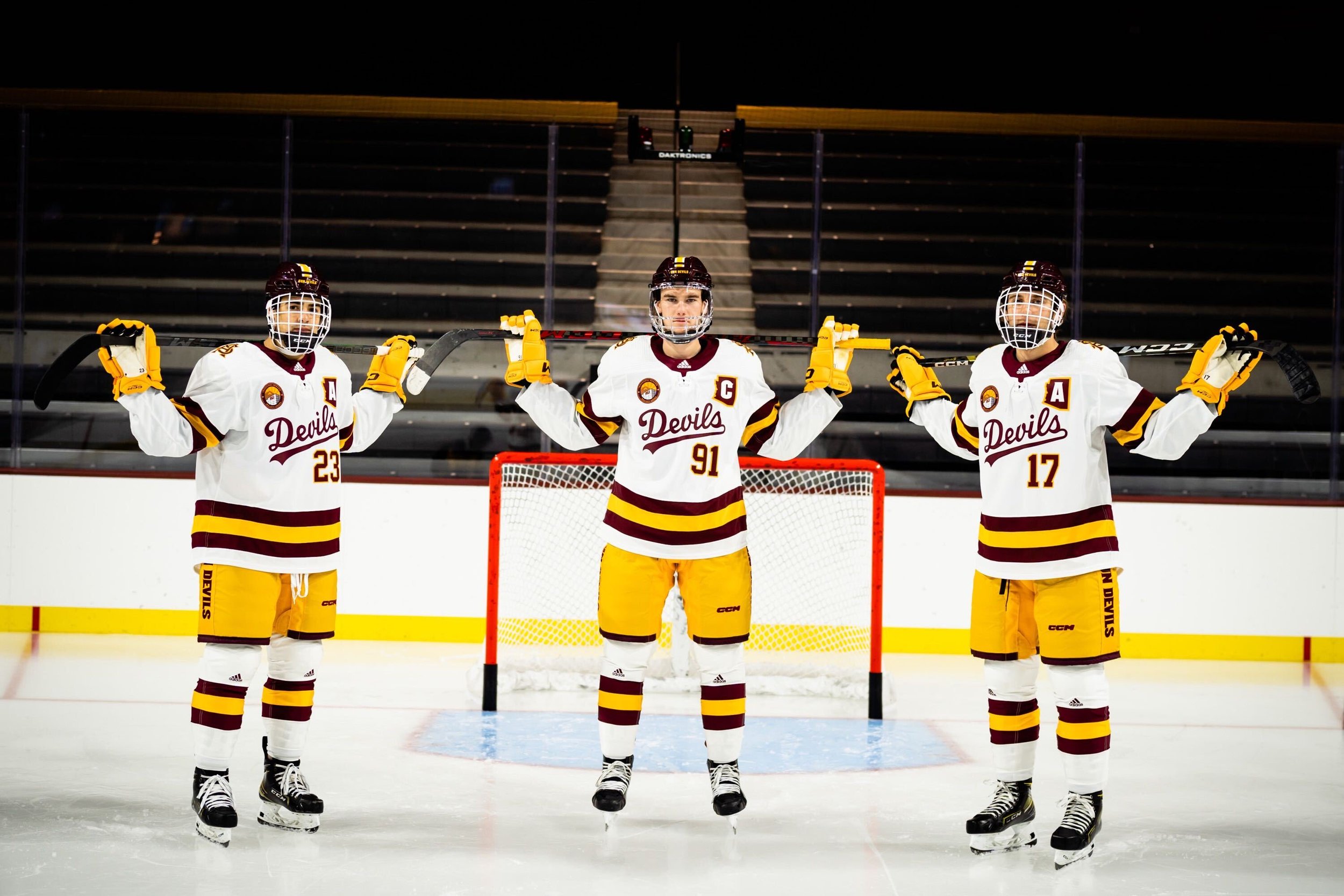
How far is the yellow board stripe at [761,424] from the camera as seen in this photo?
3.14 meters

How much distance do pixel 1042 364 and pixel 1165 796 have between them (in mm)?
1389

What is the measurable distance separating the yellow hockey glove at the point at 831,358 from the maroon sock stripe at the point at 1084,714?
89 cm

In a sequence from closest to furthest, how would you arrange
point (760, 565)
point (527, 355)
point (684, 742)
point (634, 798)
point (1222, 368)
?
point (1222, 368) → point (527, 355) → point (634, 798) → point (684, 742) → point (760, 565)

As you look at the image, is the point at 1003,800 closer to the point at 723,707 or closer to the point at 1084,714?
the point at 1084,714

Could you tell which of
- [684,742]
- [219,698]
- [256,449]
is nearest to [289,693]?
[219,698]

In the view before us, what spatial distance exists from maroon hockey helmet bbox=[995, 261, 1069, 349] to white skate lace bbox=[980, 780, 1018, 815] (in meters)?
1.01

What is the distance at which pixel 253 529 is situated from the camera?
2877 mm

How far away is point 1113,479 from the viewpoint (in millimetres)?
6105

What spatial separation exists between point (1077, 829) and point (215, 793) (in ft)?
6.21

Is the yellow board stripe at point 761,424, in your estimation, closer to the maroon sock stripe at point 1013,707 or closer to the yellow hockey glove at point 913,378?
the yellow hockey glove at point 913,378

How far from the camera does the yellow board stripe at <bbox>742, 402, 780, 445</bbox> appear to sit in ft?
10.3

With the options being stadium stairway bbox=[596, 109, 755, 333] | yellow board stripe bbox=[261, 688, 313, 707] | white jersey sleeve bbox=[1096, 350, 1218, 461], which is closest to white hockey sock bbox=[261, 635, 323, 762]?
yellow board stripe bbox=[261, 688, 313, 707]

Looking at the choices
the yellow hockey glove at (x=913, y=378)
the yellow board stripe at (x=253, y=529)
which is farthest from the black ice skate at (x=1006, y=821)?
the yellow board stripe at (x=253, y=529)

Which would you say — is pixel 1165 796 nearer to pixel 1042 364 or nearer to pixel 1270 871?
pixel 1270 871
